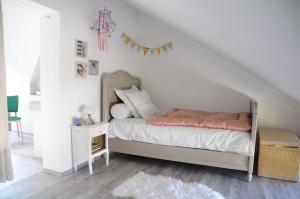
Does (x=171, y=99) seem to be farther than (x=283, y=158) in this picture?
Yes

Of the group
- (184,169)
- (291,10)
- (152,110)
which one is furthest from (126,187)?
(291,10)

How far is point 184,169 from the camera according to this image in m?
2.71

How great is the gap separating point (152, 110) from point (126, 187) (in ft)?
4.83

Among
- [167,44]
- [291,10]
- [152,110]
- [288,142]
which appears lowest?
[288,142]

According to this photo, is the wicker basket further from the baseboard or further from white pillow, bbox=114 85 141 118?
the baseboard

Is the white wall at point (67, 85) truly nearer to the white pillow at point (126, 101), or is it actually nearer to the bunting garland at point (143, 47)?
the white pillow at point (126, 101)

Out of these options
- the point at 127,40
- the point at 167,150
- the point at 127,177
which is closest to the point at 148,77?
the point at 127,40

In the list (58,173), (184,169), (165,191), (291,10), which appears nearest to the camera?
(291,10)

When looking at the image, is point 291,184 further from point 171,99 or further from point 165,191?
point 171,99

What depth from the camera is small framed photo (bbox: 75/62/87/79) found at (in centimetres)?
262

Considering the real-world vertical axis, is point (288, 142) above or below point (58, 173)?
above

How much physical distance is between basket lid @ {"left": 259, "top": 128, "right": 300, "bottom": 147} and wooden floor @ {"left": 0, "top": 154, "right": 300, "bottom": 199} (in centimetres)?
42

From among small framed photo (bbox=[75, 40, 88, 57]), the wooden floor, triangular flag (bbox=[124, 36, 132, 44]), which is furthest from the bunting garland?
the wooden floor

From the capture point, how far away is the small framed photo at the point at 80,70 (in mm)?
2615
